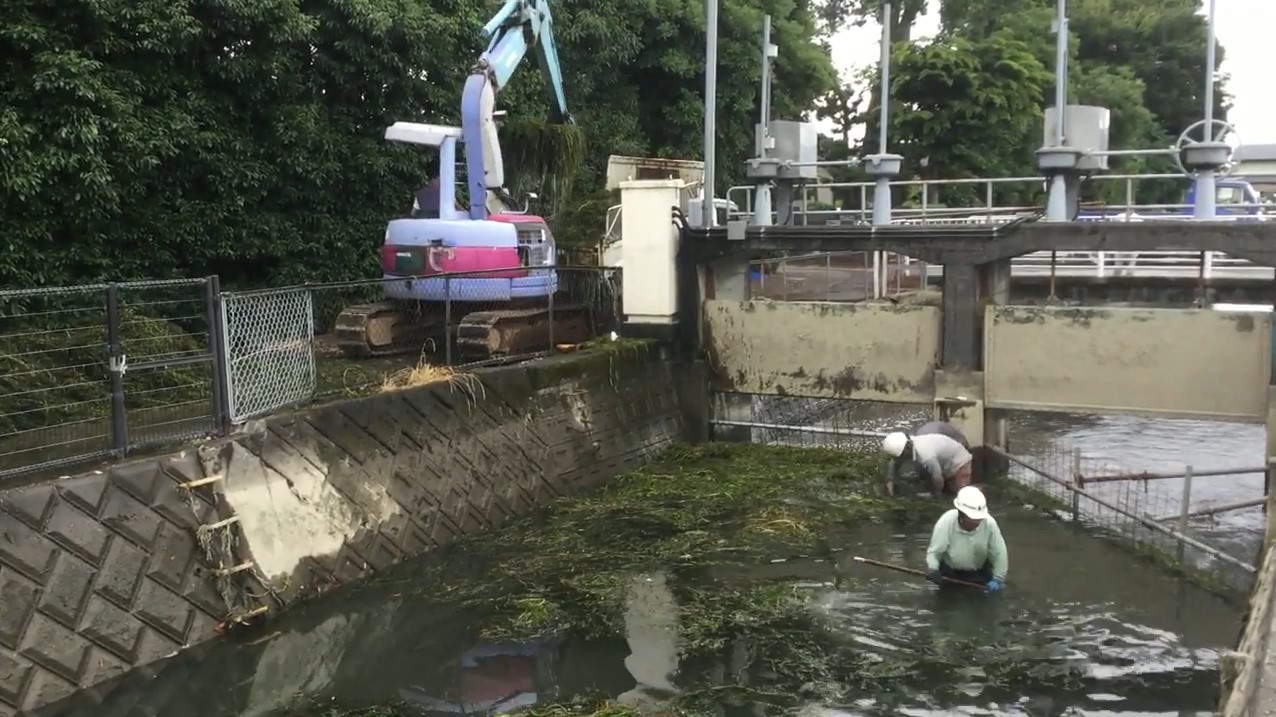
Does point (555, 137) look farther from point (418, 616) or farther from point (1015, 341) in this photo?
point (418, 616)

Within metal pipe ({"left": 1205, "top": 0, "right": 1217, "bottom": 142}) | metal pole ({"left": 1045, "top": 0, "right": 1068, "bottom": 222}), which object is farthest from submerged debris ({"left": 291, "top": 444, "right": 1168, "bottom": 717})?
metal pipe ({"left": 1205, "top": 0, "right": 1217, "bottom": 142})

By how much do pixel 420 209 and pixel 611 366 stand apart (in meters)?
3.19

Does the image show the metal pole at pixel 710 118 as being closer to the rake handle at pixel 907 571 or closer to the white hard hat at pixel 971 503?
the rake handle at pixel 907 571

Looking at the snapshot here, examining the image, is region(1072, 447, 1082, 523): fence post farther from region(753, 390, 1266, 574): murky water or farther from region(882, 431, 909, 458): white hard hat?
region(882, 431, 909, 458): white hard hat

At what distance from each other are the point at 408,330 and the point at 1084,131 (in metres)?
8.10

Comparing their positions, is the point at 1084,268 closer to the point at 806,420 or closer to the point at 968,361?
the point at 806,420

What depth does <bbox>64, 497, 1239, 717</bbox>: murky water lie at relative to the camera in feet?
21.8

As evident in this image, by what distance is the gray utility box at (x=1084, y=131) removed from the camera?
1171 cm

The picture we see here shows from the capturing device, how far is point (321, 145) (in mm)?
15320

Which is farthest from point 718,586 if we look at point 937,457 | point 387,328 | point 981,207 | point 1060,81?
point 981,207

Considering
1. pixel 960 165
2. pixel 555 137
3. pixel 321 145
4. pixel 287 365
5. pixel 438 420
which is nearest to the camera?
pixel 287 365

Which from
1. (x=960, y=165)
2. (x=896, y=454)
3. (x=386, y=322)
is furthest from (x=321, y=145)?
(x=960, y=165)

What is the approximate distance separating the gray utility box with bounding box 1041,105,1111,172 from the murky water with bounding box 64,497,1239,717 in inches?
194

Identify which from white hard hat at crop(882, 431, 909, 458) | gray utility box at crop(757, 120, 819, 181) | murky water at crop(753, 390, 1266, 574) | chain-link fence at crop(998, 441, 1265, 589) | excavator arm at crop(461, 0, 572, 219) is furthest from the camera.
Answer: gray utility box at crop(757, 120, 819, 181)
